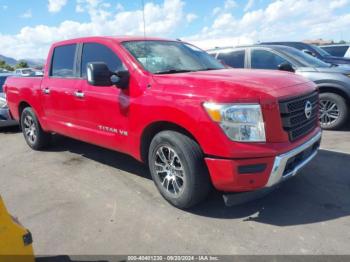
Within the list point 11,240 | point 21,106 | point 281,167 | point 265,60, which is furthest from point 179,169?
point 265,60

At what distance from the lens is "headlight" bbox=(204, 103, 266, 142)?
9.95ft

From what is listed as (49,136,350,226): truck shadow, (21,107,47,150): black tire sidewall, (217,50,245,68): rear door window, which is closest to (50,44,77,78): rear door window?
(21,107,47,150): black tire sidewall

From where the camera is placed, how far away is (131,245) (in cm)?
303

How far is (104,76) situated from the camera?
12.3 ft

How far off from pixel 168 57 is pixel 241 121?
165 cm

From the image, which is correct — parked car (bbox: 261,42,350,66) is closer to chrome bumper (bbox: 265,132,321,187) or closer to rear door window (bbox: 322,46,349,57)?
rear door window (bbox: 322,46,349,57)

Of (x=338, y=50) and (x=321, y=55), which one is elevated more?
(x=338, y=50)

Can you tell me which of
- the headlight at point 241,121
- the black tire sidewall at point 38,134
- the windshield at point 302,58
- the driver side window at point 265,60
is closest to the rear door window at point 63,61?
the black tire sidewall at point 38,134

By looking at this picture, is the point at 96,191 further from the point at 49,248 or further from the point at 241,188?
the point at 241,188

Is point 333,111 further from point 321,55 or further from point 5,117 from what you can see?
point 5,117

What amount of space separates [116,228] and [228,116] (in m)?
1.54

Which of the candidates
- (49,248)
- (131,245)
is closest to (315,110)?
(131,245)

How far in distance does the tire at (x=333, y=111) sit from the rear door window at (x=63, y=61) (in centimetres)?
474

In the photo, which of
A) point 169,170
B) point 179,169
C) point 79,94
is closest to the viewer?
point 179,169
